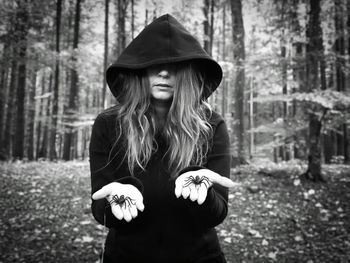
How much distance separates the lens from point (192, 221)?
1622mm

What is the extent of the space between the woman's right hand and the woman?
9 centimetres

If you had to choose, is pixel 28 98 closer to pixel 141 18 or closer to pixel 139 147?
pixel 141 18

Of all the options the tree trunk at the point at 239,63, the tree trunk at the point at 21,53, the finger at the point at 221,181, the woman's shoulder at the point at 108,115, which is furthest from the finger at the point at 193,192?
the tree trunk at the point at 21,53

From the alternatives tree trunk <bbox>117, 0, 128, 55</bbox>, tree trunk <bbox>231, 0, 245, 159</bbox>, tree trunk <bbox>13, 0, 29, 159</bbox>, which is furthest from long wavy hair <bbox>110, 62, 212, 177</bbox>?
Result: tree trunk <bbox>117, 0, 128, 55</bbox>

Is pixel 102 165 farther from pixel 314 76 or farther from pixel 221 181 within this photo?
pixel 314 76

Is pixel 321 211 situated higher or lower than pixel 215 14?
lower

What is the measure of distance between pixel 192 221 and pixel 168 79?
1.00m

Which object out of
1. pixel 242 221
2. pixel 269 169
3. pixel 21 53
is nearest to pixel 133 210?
pixel 242 221

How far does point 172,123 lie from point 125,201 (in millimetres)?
759

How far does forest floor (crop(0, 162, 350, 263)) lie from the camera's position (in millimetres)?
4828

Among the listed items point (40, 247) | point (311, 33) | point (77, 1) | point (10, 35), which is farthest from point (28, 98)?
point (311, 33)

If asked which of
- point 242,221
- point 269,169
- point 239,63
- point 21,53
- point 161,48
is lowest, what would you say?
point 242,221

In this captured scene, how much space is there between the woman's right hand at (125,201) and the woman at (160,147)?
0.30 ft

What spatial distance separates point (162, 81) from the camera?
1799 millimetres
